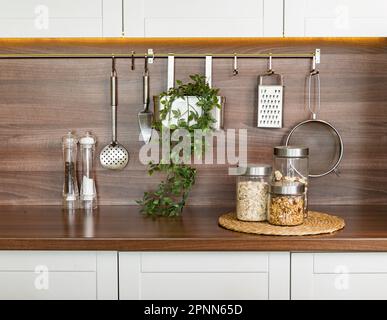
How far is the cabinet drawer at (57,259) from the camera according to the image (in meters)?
1.65

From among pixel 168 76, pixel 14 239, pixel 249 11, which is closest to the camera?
pixel 14 239

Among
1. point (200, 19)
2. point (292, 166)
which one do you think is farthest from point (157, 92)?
point (292, 166)

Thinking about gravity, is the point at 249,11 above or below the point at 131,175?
above

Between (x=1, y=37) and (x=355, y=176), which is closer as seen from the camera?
(x=1, y=37)

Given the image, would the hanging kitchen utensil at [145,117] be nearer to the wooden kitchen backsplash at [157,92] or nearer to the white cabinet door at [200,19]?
the wooden kitchen backsplash at [157,92]

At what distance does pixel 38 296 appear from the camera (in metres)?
1.64

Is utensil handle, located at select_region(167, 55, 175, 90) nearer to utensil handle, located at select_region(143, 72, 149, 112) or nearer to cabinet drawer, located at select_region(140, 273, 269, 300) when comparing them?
utensil handle, located at select_region(143, 72, 149, 112)

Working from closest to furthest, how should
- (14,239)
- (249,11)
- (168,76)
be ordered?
1. (14,239)
2. (249,11)
3. (168,76)

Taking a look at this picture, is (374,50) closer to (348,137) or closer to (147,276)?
(348,137)

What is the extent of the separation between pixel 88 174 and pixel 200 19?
2.49 ft

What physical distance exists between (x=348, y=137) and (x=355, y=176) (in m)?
0.16

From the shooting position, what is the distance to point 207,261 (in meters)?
1.65

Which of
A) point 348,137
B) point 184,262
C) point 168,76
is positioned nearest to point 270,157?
point 348,137

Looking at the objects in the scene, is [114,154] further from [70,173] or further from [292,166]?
[292,166]
